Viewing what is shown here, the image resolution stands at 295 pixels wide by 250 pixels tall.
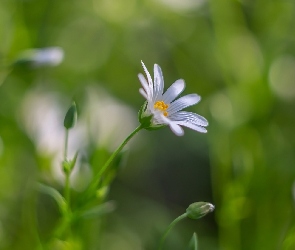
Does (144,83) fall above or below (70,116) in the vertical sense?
above

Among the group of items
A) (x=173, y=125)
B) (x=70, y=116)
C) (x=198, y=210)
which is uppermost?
(x=173, y=125)

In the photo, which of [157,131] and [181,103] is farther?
[157,131]

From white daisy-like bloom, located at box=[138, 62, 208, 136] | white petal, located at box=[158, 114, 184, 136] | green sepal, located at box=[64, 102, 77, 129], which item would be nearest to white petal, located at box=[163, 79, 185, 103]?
white daisy-like bloom, located at box=[138, 62, 208, 136]

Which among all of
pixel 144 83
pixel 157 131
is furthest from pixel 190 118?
pixel 157 131

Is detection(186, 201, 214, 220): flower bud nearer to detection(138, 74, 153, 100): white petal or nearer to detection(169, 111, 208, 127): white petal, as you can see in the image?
detection(169, 111, 208, 127): white petal

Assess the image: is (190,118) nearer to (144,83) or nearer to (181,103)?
(181,103)

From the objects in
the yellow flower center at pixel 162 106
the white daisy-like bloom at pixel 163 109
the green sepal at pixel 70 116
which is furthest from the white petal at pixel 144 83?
the green sepal at pixel 70 116

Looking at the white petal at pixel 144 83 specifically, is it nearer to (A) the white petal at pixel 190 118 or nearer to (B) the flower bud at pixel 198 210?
(A) the white petal at pixel 190 118
